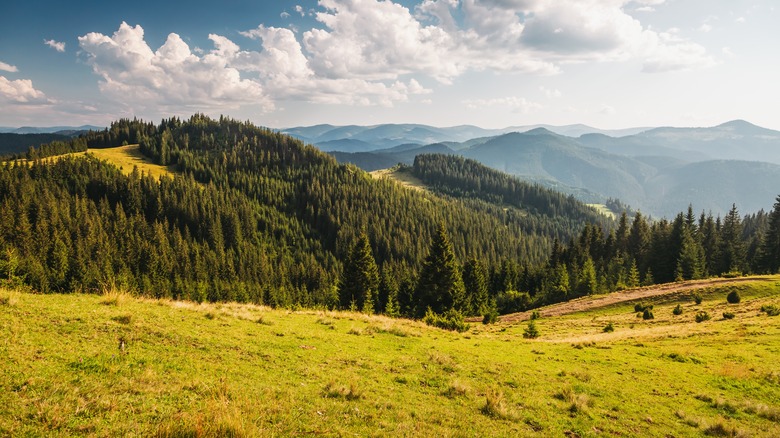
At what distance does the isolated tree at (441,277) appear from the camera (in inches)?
2277

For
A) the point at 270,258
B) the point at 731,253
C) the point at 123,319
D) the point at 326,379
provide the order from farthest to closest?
the point at 270,258 < the point at 731,253 < the point at 123,319 < the point at 326,379

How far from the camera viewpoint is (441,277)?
191 ft

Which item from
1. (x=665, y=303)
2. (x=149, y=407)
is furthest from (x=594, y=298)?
(x=149, y=407)

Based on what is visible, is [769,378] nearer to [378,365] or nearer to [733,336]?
[733,336]

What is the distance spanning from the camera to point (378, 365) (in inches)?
694

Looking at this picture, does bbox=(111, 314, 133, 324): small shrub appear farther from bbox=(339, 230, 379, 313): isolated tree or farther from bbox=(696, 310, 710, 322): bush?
bbox=(696, 310, 710, 322): bush

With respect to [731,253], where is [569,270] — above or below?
below

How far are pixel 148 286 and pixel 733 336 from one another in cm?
14555

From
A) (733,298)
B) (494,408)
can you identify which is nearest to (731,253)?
(733,298)

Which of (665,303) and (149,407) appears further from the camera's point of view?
(665,303)

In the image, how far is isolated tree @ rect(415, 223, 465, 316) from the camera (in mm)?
57844

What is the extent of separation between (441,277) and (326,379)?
4527 centimetres

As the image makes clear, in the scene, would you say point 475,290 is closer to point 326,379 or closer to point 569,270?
point 569,270

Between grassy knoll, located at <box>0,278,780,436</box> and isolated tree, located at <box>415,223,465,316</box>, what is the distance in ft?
97.5
